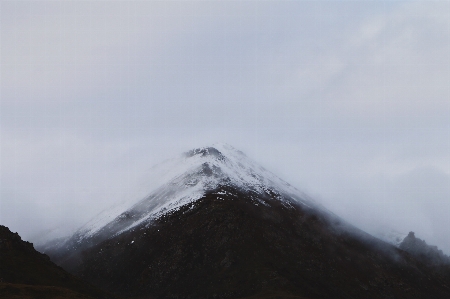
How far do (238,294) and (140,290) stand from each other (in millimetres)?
45614

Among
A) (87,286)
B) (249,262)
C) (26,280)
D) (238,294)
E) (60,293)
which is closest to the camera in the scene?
(60,293)

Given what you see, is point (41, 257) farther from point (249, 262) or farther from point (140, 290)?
point (249, 262)

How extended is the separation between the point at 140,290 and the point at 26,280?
8162 centimetres

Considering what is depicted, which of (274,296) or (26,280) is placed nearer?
(26,280)

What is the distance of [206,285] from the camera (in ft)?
605

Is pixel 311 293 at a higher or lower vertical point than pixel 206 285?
lower

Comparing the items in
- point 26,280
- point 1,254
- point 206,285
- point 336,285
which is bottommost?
point 336,285

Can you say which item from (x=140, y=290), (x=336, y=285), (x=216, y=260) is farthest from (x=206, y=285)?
(x=336, y=285)

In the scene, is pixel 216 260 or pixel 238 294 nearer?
pixel 238 294

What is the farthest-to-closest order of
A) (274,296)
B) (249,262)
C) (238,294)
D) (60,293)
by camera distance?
(249,262), (238,294), (274,296), (60,293)

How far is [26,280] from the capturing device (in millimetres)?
117250

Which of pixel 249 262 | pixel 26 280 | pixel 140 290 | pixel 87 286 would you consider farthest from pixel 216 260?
pixel 26 280

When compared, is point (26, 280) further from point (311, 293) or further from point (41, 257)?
point (311, 293)

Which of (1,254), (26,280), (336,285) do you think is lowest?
(336,285)
